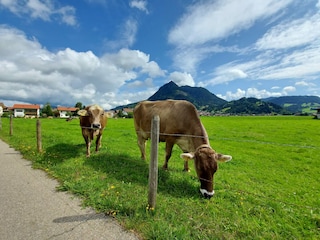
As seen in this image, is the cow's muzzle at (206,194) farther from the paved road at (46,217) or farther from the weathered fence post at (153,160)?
the paved road at (46,217)

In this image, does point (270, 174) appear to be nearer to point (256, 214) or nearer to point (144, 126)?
point (256, 214)

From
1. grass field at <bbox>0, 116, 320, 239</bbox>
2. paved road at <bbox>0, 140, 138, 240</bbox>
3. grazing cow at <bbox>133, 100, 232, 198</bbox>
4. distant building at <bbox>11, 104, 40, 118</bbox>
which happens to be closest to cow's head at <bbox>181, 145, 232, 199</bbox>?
grazing cow at <bbox>133, 100, 232, 198</bbox>

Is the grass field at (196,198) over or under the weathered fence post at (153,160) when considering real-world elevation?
under

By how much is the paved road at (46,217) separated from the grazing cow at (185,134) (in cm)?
235

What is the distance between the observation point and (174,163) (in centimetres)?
845

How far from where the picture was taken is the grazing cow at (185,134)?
16.5ft

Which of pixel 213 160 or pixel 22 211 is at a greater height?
pixel 213 160

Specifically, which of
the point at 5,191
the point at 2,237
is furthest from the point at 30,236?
the point at 5,191

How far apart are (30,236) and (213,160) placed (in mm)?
3903

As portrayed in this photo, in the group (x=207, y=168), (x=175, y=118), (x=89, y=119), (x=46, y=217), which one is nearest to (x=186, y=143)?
(x=175, y=118)

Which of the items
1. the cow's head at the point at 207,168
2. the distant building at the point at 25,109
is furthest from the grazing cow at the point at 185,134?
the distant building at the point at 25,109

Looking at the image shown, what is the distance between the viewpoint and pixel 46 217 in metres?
3.88

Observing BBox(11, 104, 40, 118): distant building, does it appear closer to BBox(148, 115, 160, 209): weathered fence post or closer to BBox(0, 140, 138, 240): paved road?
BBox(0, 140, 138, 240): paved road

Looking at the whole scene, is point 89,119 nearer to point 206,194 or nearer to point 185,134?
point 185,134
